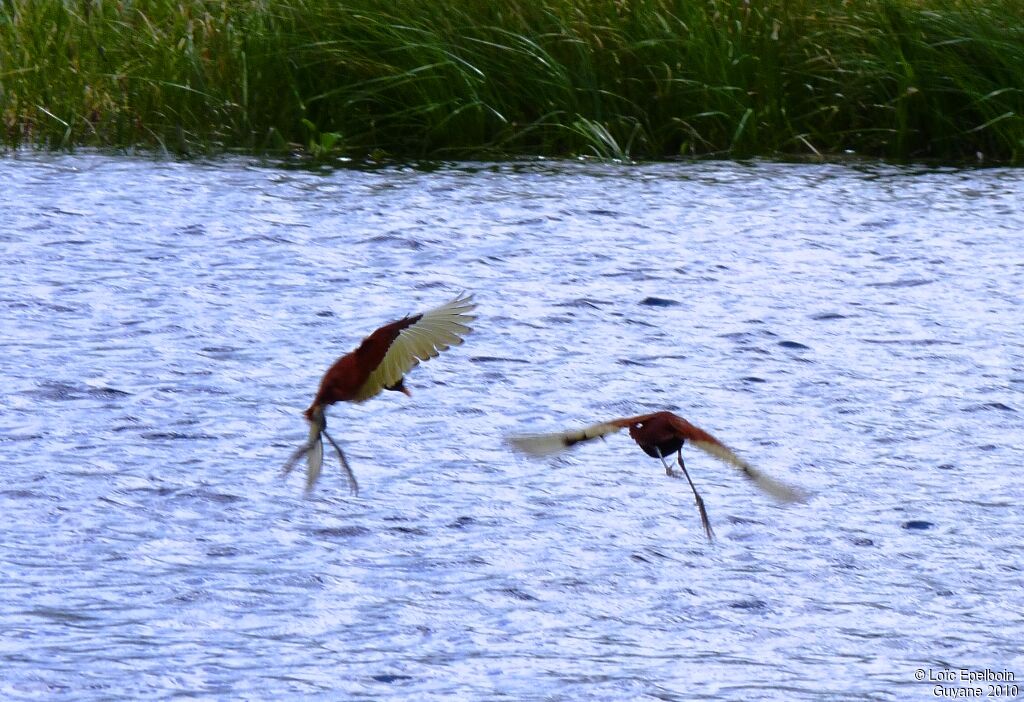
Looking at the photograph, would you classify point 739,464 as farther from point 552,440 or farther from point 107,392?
point 107,392

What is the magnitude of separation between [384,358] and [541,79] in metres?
5.74

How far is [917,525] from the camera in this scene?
12.8 feet

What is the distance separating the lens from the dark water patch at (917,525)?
153 inches

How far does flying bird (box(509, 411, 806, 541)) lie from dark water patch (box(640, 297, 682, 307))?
117 inches

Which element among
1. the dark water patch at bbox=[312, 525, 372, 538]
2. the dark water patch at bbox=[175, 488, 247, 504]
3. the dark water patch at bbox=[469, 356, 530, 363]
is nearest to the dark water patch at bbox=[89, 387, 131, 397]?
the dark water patch at bbox=[175, 488, 247, 504]

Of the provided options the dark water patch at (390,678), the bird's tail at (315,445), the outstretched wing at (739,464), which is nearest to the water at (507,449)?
the dark water patch at (390,678)

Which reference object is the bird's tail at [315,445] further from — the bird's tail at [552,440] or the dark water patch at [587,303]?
the dark water patch at [587,303]

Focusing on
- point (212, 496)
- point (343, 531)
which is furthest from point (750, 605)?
point (212, 496)

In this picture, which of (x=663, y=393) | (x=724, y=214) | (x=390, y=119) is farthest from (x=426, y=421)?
(x=390, y=119)

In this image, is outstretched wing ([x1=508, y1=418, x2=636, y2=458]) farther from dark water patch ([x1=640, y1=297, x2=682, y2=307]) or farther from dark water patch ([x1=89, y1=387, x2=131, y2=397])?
dark water patch ([x1=640, y1=297, x2=682, y2=307])

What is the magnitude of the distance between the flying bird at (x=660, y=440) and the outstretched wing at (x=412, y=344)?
0.37 metres

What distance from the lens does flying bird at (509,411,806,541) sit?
301 cm

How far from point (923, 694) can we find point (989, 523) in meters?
1.03

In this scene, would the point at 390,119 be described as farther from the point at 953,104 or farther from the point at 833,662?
the point at 833,662
